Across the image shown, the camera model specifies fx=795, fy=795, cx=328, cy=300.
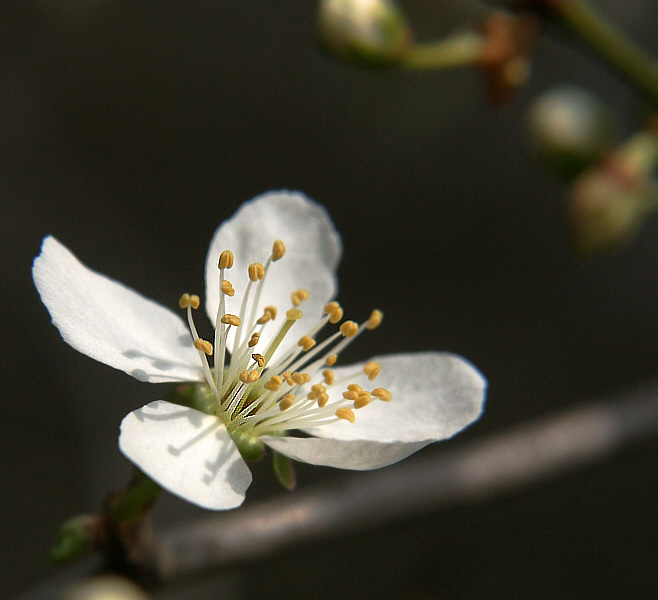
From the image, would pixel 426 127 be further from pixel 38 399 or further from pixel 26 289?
pixel 38 399

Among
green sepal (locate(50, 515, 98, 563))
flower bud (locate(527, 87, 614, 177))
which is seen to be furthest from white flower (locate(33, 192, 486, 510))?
flower bud (locate(527, 87, 614, 177))

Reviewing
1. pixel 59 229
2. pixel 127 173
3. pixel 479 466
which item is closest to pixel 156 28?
pixel 127 173

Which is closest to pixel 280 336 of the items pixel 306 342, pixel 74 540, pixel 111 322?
pixel 306 342

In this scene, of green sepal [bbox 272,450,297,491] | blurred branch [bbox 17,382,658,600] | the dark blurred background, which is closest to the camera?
green sepal [bbox 272,450,297,491]

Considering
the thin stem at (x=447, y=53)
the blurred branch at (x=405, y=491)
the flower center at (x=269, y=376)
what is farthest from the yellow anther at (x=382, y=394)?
the thin stem at (x=447, y=53)

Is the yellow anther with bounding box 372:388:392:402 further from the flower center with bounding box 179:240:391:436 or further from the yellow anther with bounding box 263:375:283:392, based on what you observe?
the yellow anther with bounding box 263:375:283:392

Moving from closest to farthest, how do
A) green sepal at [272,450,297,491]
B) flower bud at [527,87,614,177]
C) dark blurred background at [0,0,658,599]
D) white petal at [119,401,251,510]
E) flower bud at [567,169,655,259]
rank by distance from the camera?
1. white petal at [119,401,251,510]
2. green sepal at [272,450,297,491]
3. flower bud at [567,169,655,259]
4. flower bud at [527,87,614,177]
5. dark blurred background at [0,0,658,599]

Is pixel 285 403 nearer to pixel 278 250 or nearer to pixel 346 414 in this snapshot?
pixel 346 414
